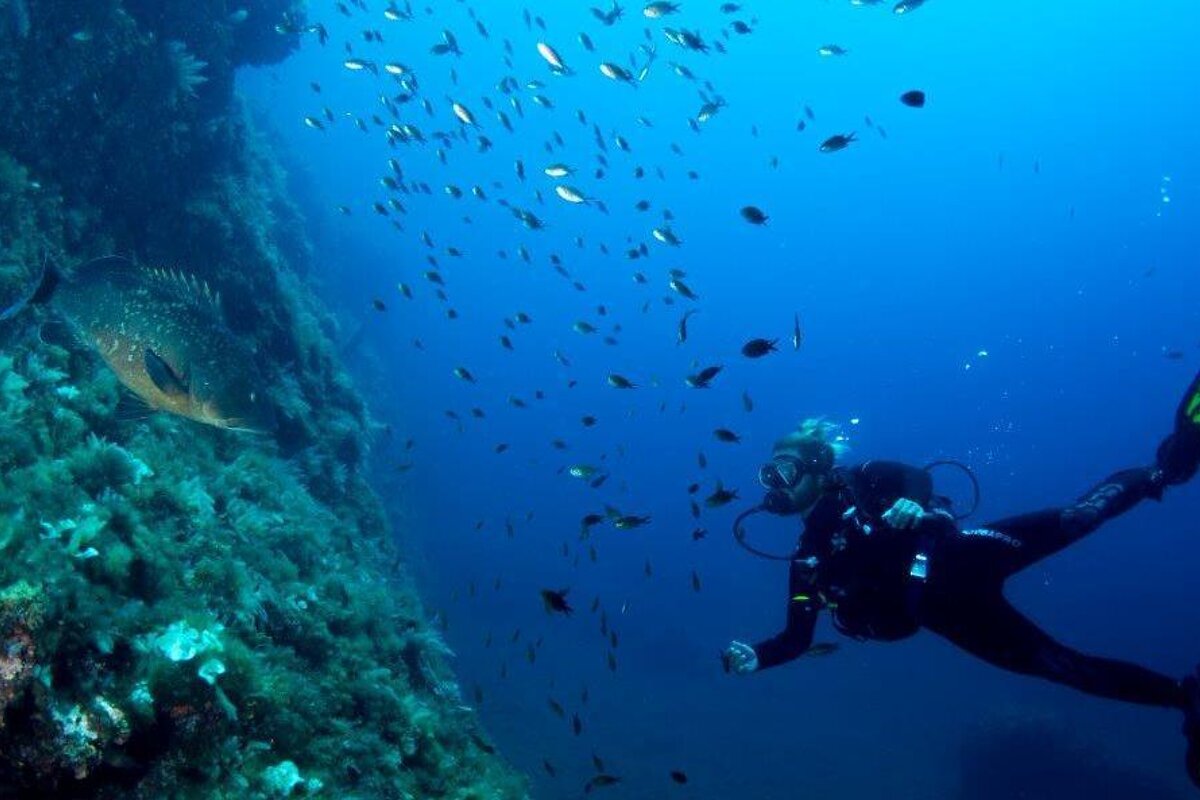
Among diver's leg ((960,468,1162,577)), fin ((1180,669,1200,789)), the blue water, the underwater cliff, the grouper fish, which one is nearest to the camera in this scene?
the underwater cliff

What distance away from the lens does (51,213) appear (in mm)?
7531

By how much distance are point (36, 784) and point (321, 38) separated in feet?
43.4

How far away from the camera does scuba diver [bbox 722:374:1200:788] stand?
5.48m

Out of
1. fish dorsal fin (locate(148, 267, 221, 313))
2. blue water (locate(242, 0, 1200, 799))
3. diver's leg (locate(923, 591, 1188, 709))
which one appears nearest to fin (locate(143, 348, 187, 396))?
fish dorsal fin (locate(148, 267, 221, 313))

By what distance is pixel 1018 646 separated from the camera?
5.61 meters

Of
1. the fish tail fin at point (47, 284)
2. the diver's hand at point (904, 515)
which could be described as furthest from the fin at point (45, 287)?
the diver's hand at point (904, 515)

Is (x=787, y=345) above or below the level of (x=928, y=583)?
below

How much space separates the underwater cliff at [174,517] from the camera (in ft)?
9.27

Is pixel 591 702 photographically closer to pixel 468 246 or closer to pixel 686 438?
pixel 686 438

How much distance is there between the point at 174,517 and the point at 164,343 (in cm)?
246

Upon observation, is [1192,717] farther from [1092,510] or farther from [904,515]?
[904,515]

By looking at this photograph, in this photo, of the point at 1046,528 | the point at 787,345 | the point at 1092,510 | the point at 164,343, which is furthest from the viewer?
the point at 787,345

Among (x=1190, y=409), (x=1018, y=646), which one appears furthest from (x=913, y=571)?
(x=1190, y=409)

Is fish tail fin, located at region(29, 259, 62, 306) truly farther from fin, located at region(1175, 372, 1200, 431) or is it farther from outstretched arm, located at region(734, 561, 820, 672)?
fin, located at region(1175, 372, 1200, 431)
